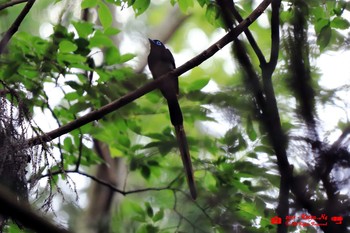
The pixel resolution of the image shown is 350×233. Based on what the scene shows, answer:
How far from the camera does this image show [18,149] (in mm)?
2291

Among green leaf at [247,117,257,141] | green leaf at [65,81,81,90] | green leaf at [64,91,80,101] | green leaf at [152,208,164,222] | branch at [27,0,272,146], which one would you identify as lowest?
green leaf at [247,117,257,141]

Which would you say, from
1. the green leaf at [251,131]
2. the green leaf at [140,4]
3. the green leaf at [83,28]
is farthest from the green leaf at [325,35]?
the green leaf at [83,28]

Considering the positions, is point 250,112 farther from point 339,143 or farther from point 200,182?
point 200,182

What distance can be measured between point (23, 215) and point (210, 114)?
239 cm

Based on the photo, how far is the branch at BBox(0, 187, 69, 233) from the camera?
2.95ft

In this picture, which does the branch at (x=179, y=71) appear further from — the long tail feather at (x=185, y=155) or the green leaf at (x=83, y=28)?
the green leaf at (x=83, y=28)

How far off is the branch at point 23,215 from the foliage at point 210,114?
69cm

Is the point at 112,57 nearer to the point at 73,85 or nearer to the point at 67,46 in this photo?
the point at 73,85

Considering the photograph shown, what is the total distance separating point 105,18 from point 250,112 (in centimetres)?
194

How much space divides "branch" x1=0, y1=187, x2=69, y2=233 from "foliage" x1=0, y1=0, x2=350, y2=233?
2.27 ft

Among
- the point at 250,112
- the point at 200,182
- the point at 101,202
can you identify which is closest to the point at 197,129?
the point at 200,182
